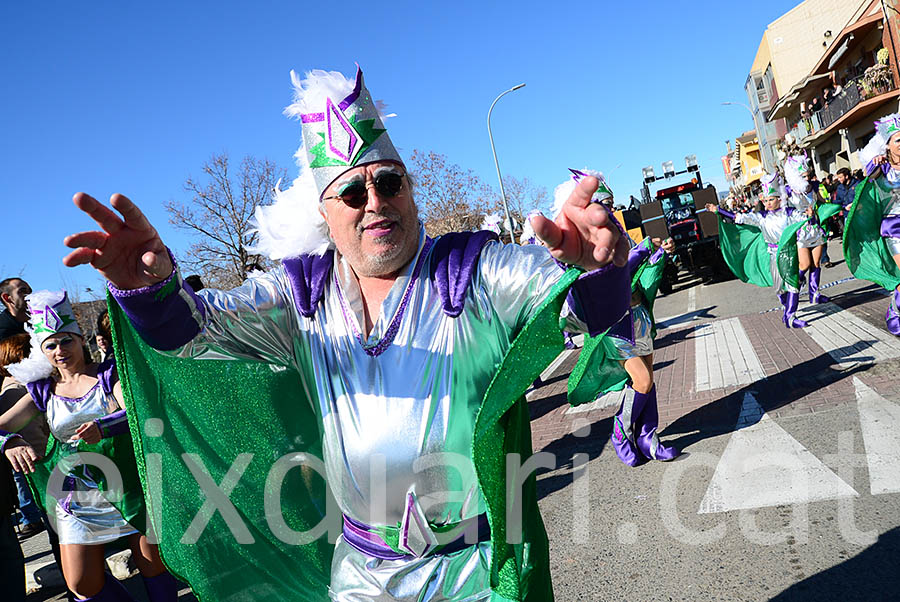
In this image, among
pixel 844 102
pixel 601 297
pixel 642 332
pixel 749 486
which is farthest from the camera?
pixel 844 102

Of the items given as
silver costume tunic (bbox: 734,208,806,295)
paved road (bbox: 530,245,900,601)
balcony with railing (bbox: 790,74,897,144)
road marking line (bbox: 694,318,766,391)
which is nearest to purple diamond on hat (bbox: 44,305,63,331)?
paved road (bbox: 530,245,900,601)

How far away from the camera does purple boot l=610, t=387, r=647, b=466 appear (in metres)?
5.26

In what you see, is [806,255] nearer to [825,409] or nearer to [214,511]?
[825,409]

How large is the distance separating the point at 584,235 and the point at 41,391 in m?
3.73

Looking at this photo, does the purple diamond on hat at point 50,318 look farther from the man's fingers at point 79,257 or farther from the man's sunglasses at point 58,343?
the man's fingers at point 79,257

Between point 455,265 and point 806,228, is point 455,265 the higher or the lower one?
the higher one

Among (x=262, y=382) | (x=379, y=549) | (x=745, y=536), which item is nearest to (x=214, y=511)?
(x=262, y=382)

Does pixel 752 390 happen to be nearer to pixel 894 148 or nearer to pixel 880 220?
pixel 880 220

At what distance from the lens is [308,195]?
2318mm

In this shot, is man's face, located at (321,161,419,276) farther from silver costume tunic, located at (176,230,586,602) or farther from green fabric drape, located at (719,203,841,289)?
green fabric drape, located at (719,203,841,289)

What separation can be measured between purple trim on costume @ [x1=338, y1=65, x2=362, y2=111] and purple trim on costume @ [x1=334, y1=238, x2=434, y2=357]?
496mm

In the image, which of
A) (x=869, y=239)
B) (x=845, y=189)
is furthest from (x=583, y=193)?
(x=845, y=189)

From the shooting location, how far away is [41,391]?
4.18 meters

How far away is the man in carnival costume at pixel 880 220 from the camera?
678 centimetres
